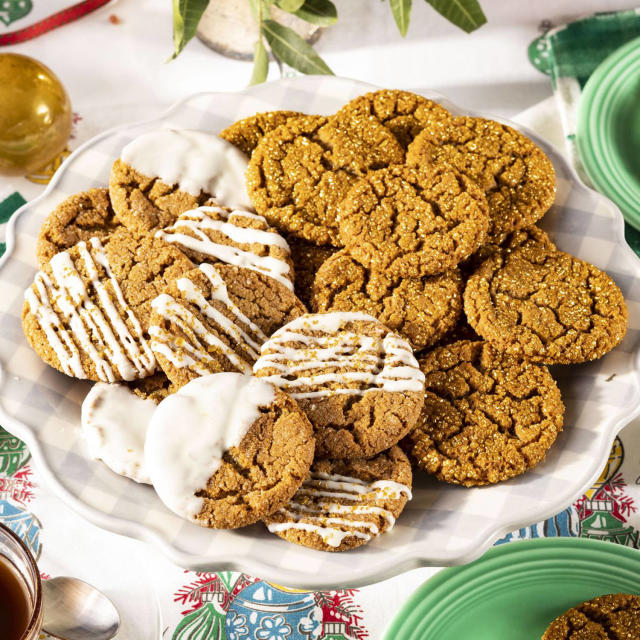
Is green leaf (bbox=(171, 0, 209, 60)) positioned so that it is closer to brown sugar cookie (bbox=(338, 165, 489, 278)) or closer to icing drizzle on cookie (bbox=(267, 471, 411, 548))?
brown sugar cookie (bbox=(338, 165, 489, 278))

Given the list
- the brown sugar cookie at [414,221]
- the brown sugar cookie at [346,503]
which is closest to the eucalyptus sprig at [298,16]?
the brown sugar cookie at [414,221]

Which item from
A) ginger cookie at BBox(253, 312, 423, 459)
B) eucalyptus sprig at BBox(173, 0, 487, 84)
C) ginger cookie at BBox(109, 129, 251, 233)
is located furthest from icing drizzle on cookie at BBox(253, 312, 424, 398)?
eucalyptus sprig at BBox(173, 0, 487, 84)

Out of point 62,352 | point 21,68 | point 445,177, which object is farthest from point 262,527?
point 21,68

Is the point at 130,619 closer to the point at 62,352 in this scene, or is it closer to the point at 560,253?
the point at 62,352

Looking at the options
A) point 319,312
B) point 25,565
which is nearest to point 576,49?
point 319,312

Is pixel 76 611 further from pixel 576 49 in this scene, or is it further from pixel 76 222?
pixel 576 49

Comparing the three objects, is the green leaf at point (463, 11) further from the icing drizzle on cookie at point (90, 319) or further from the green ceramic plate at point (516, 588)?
the green ceramic plate at point (516, 588)
